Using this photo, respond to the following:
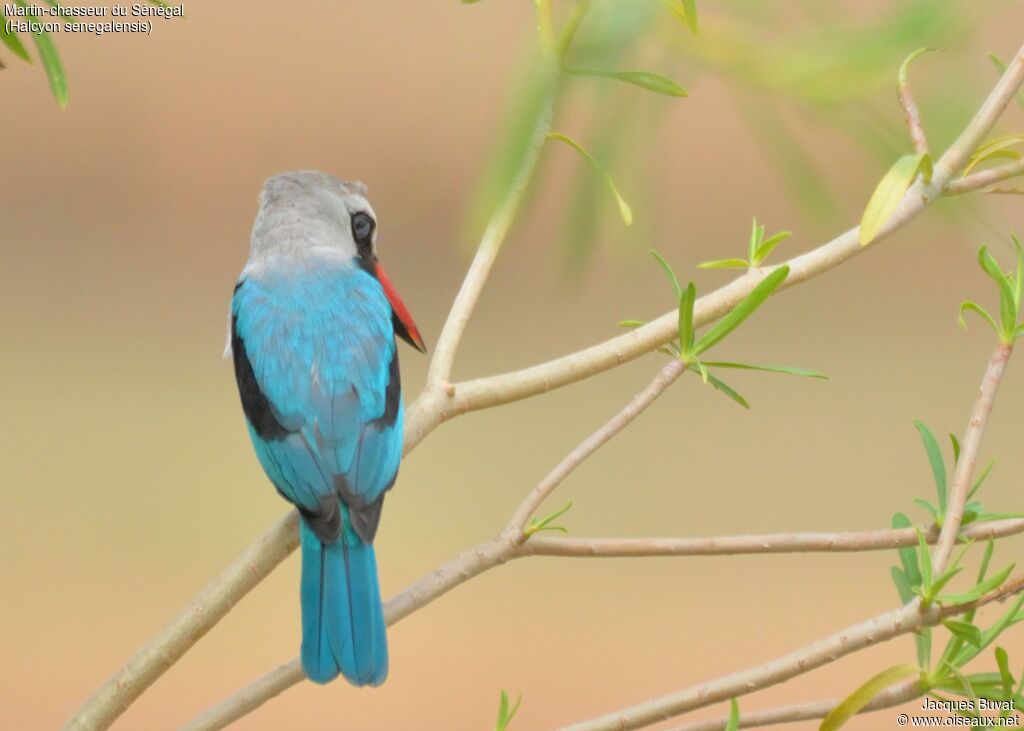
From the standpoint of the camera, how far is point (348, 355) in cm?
77

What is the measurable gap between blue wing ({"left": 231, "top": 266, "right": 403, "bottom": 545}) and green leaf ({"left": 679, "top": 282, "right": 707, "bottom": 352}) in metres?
0.23

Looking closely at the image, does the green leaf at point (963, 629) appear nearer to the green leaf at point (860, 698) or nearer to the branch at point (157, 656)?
the green leaf at point (860, 698)

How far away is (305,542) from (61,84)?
0.32 meters

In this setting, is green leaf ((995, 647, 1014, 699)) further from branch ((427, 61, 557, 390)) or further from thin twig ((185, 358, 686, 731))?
branch ((427, 61, 557, 390))

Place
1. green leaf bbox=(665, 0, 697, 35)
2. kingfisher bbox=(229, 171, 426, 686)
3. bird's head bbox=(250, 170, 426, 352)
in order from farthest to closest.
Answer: bird's head bbox=(250, 170, 426, 352)
kingfisher bbox=(229, 171, 426, 686)
green leaf bbox=(665, 0, 697, 35)

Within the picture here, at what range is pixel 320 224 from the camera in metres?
0.85

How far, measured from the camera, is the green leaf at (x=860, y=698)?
1.71ft

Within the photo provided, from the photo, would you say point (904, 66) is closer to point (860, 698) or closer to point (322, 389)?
point (860, 698)

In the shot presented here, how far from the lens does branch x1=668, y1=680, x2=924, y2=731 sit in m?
0.55

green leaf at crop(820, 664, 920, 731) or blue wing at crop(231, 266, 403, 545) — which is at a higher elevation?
blue wing at crop(231, 266, 403, 545)

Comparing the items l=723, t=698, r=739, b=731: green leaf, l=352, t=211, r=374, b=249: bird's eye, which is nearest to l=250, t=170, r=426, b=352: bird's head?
l=352, t=211, r=374, b=249: bird's eye

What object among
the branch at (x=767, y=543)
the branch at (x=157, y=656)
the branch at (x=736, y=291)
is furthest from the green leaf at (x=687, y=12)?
the branch at (x=157, y=656)

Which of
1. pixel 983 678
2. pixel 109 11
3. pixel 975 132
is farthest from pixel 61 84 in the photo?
pixel 983 678

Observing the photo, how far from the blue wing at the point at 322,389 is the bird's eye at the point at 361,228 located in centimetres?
5
